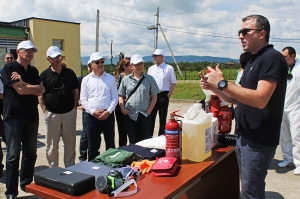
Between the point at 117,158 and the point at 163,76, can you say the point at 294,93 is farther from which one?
→ the point at 117,158

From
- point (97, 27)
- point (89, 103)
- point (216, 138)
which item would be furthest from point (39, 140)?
point (97, 27)

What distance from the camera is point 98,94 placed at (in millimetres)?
4199

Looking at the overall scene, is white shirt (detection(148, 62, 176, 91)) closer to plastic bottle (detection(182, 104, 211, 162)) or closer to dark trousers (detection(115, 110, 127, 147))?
dark trousers (detection(115, 110, 127, 147))

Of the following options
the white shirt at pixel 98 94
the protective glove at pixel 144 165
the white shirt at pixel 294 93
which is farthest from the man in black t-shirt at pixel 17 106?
the white shirt at pixel 294 93

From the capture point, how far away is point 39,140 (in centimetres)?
662

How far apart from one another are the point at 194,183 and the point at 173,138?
396 millimetres

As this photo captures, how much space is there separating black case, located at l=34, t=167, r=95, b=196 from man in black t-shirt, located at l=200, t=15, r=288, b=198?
105cm

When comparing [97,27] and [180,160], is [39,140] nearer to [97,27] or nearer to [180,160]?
[180,160]

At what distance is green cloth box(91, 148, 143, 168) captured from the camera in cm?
211

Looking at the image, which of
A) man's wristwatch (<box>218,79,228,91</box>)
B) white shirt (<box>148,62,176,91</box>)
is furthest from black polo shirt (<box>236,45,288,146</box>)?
white shirt (<box>148,62,176,91</box>)

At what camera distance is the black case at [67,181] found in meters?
1.71

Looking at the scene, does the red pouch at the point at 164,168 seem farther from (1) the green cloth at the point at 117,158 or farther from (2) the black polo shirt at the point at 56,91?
(2) the black polo shirt at the point at 56,91

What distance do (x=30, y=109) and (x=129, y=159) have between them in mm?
2009

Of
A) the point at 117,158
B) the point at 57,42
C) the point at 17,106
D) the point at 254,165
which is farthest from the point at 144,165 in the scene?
the point at 57,42
